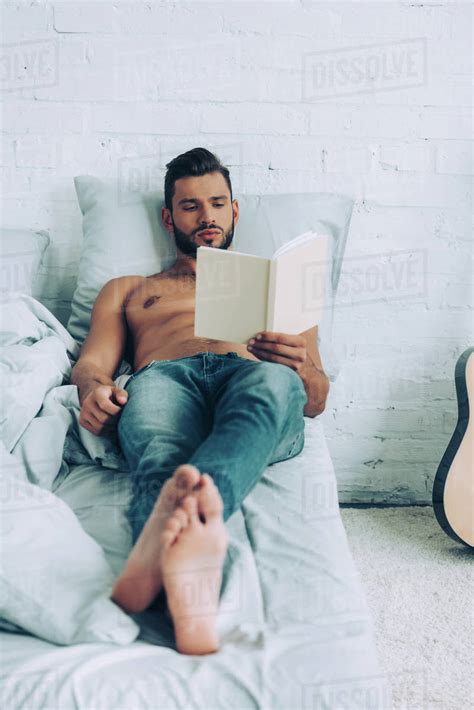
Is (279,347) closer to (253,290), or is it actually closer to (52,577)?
(253,290)

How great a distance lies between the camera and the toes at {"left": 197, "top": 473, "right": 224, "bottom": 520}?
39.3 inches

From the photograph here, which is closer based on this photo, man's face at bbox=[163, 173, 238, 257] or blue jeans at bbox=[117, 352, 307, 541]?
blue jeans at bbox=[117, 352, 307, 541]

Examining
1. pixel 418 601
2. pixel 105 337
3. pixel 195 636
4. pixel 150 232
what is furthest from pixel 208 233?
pixel 195 636

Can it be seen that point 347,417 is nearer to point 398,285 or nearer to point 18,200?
point 398,285

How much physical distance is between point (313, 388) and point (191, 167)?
0.61 m

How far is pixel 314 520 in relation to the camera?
48.9 inches

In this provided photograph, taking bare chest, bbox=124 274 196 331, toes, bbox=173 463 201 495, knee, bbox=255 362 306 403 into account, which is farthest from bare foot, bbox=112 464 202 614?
bare chest, bbox=124 274 196 331

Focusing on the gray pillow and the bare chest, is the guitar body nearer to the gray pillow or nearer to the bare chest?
the gray pillow

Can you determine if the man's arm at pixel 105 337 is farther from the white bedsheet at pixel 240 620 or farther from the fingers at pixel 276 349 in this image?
the fingers at pixel 276 349

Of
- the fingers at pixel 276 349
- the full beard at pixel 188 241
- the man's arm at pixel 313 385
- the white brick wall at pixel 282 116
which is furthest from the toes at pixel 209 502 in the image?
the white brick wall at pixel 282 116

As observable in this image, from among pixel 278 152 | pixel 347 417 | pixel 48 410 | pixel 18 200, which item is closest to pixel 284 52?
pixel 278 152

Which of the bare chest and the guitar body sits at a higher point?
the bare chest

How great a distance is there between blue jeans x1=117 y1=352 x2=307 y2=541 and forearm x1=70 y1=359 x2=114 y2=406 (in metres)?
0.07

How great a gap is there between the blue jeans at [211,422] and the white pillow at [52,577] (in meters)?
0.11
